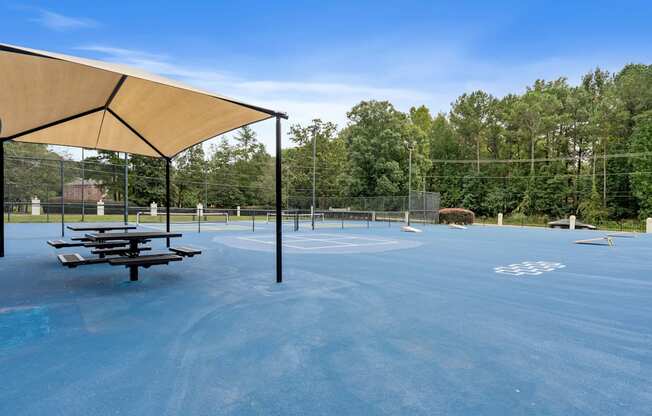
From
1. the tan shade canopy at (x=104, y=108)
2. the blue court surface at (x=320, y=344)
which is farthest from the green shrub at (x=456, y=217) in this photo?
the tan shade canopy at (x=104, y=108)

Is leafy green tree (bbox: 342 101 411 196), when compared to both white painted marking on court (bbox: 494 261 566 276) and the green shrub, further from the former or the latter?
white painted marking on court (bbox: 494 261 566 276)

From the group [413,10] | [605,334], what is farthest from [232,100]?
[413,10]

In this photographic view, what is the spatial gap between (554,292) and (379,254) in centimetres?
493

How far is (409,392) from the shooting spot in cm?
267

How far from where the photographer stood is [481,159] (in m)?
48.9

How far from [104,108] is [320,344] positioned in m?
6.44

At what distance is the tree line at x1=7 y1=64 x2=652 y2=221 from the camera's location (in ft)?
120

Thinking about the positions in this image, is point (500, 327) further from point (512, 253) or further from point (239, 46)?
point (239, 46)

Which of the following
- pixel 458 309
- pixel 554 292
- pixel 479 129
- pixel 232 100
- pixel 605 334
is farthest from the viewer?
pixel 479 129

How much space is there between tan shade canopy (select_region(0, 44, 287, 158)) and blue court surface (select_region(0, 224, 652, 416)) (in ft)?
9.34

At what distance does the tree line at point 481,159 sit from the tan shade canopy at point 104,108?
2317 centimetres

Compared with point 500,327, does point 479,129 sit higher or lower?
higher

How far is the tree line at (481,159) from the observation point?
120 feet

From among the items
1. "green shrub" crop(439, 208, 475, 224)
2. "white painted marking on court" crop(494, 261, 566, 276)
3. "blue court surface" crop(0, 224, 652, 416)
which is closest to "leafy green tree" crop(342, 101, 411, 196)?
"green shrub" crop(439, 208, 475, 224)
